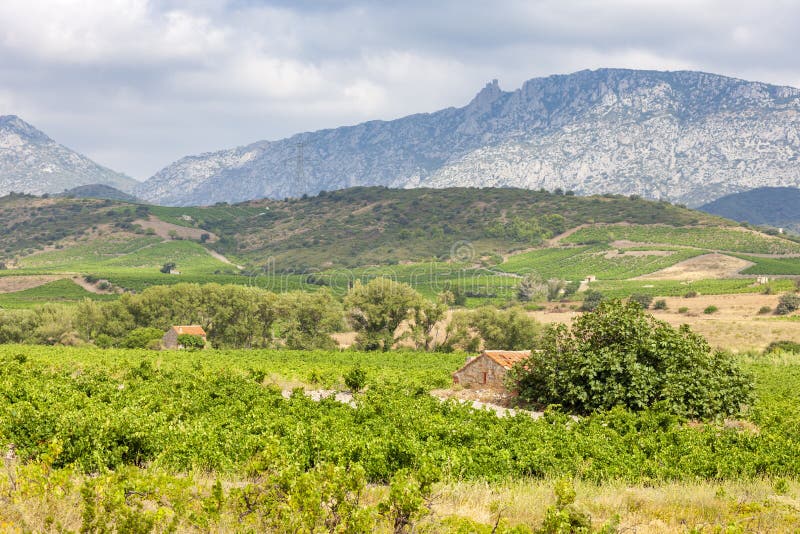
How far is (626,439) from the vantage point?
18.6 meters

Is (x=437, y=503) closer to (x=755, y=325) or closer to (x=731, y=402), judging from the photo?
(x=731, y=402)

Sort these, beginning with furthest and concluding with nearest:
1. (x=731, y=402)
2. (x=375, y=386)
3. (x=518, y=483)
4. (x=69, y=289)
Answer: (x=69, y=289) < (x=375, y=386) < (x=731, y=402) < (x=518, y=483)

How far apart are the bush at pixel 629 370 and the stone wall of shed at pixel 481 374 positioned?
6.67 metres

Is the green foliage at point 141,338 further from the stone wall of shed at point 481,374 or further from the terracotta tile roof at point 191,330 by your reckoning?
the stone wall of shed at point 481,374

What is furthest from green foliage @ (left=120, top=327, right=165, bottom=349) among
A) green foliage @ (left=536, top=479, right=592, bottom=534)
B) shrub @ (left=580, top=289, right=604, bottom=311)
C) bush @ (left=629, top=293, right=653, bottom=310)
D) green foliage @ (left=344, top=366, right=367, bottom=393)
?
bush @ (left=629, top=293, right=653, bottom=310)

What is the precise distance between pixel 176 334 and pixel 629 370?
191ft


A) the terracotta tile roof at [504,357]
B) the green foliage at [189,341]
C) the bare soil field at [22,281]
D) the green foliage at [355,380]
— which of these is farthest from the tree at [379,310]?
the bare soil field at [22,281]

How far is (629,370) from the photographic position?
2530cm

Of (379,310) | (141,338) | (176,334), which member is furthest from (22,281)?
(379,310)

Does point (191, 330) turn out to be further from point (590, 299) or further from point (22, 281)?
point (22, 281)

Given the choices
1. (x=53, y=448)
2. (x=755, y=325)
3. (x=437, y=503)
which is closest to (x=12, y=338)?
(x=53, y=448)

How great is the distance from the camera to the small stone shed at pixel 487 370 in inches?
1364

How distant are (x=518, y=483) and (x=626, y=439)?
5617 millimetres

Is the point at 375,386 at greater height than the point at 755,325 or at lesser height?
greater
